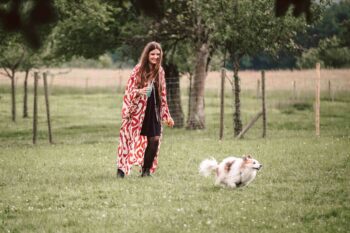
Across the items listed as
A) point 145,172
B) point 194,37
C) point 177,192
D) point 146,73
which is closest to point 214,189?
point 177,192

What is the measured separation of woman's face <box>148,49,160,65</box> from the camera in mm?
11867

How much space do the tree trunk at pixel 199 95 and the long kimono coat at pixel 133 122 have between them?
1785cm

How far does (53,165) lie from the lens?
1509 centimetres

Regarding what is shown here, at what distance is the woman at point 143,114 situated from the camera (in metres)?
12.1

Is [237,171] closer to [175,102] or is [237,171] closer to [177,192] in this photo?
[177,192]

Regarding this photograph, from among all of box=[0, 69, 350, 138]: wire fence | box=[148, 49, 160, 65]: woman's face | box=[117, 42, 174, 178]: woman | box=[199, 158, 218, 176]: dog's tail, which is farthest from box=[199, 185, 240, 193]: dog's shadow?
box=[0, 69, 350, 138]: wire fence

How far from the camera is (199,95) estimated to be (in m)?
31.3

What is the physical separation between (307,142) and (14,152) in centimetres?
757

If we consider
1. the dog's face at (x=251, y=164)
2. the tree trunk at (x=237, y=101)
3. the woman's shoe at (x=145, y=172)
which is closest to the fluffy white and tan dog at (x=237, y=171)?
the dog's face at (x=251, y=164)

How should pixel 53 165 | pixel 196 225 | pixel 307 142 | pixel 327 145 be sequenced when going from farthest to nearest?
pixel 307 142 < pixel 327 145 < pixel 53 165 < pixel 196 225

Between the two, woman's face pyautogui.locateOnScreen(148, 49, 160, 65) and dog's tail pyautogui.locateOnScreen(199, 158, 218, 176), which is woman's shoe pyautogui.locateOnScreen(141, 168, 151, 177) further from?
woman's face pyautogui.locateOnScreen(148, 49, 160, 65)

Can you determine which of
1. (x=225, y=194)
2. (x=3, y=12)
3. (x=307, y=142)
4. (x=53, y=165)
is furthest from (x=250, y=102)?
(x=3, y=12)

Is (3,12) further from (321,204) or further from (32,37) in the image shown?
(321,204)

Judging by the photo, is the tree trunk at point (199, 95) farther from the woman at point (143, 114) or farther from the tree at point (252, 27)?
the woman at point (143, 114)
